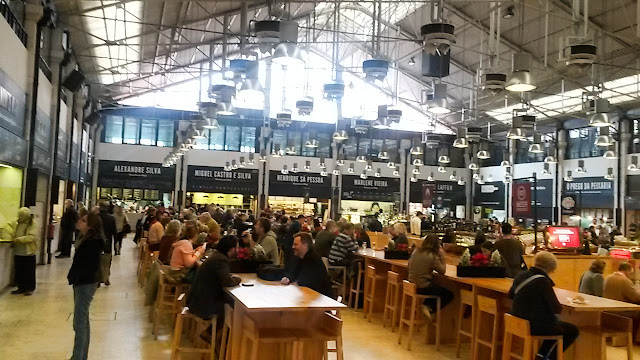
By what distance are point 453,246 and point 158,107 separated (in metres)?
21.3

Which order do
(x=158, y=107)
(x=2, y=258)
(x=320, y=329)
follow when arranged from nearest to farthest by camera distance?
1. (x=320, y=329)
2. (x=2, y=258)
3. (x=158, y=107)

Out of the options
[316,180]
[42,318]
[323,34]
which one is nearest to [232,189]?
[316,180]

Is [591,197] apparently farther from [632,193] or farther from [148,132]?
[148,132]

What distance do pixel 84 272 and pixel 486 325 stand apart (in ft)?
13.6

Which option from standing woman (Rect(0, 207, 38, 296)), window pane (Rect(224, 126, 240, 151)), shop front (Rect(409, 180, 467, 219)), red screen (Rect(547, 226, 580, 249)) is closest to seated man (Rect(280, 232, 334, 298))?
standing woman (Rect(0, 207, 38, 296))

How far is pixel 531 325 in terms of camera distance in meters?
5.14

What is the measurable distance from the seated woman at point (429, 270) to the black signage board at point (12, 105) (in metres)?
5.78

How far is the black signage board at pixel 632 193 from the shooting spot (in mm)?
22192

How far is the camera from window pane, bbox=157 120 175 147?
2928 cm

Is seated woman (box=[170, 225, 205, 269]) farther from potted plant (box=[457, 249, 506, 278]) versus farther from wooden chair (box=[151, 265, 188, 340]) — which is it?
potted plant (box=[457, 249, 506, 278])

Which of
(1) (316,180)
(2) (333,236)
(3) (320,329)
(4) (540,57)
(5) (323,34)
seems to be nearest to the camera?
(3) (320,329)

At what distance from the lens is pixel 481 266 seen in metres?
6.91

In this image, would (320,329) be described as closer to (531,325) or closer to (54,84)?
(531,325)

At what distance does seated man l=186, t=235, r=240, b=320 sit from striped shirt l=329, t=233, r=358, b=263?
4.16 meters
